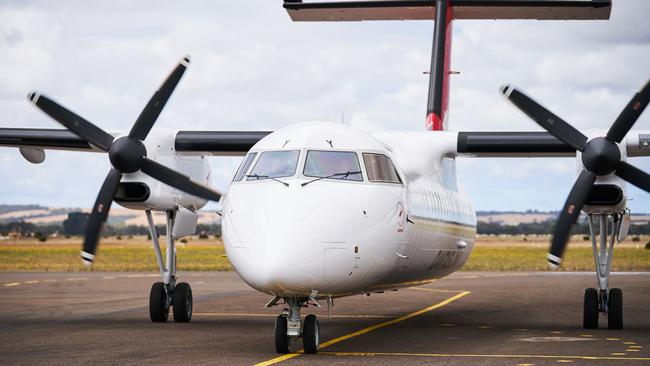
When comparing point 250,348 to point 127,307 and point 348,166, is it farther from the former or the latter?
point 127,307

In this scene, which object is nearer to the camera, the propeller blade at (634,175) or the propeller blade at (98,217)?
the propeller blade at (634,175)

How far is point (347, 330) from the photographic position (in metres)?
17.5

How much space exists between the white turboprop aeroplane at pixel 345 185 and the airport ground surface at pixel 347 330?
0.92 meters

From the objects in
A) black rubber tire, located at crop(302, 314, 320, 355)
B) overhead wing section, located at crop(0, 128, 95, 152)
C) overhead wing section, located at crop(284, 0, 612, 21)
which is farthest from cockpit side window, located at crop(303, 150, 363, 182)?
overhead wing section, located at crop(284, 0, 612, 21)

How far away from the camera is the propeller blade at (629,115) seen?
17109 millimetres

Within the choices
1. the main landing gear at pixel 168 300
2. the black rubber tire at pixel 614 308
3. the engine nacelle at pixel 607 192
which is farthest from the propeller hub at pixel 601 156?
the main landing gear at pixel 168 300

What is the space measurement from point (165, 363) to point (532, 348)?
206 inches

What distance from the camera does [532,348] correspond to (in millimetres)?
14500

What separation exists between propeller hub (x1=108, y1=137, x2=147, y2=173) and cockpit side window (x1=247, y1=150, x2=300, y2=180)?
5428 mm

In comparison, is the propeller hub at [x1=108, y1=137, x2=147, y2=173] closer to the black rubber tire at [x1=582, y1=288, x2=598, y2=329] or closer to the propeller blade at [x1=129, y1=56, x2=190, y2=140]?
the propeller blade at [x1=129, y1=56, x2=190, y2=140]

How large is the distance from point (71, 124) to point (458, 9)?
32.4ft

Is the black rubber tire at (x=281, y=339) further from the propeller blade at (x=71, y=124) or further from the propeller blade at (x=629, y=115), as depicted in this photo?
the propeller blade at (x=71, y=124)

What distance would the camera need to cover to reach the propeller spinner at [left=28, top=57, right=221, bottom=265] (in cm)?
1912

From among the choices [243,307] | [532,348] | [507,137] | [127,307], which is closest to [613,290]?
[507,137]
